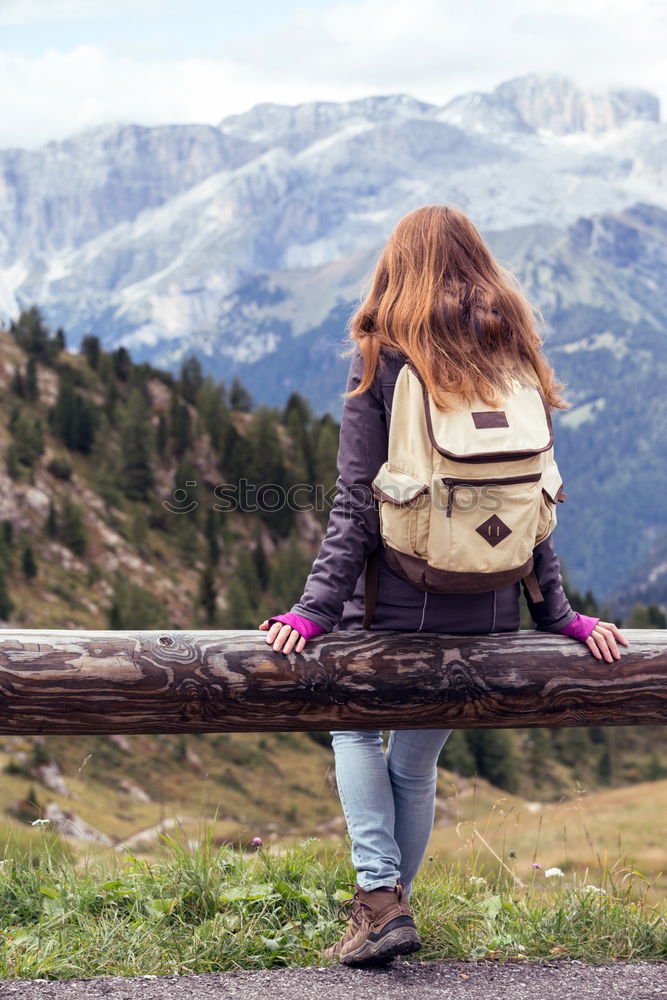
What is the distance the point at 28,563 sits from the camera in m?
63.6

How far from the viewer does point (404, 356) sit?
3.53 meters

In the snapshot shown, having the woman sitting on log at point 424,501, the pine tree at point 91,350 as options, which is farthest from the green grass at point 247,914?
the pine tree at point 91,350

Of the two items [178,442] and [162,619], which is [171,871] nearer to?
[162,619]

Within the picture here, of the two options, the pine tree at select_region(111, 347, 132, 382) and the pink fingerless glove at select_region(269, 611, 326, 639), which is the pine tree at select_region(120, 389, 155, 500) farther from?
the pink fingerless glove at select_region(269, 611, 326, 639)

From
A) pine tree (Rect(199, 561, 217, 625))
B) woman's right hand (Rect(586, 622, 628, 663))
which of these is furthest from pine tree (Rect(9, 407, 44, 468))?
woman's right hand (Rect(586, 622, 628, 663))

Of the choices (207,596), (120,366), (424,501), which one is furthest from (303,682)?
(120,366)

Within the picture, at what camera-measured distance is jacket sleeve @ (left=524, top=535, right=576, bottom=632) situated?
3.75m

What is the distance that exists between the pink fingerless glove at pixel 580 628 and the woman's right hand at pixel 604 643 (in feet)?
0.06

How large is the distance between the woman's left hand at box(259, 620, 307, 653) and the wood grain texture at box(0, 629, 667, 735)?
0.13ft

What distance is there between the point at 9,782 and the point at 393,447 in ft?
129

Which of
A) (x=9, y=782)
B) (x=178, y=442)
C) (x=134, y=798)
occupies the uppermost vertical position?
(x=178, y=442)

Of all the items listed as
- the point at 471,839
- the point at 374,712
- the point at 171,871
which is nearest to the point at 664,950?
the point at 471,839

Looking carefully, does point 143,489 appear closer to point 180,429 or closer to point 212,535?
point 180,429

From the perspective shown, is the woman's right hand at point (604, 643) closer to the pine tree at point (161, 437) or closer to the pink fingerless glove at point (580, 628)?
the pink fingerless glove at point (580, 628)
